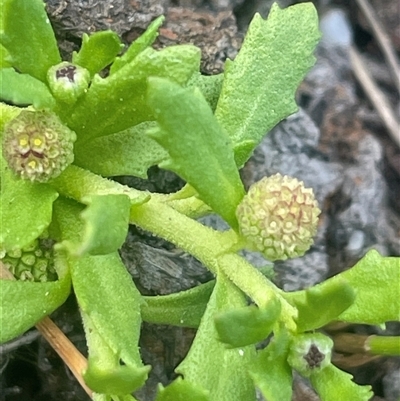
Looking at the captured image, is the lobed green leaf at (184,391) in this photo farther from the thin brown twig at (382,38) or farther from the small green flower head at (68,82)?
the thin brown twig at (382,38)

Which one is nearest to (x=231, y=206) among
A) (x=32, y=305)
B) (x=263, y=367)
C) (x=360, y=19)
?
(x=263, y=367)

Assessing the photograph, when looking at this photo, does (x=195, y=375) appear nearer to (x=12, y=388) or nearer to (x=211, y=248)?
(x=211, y=248)

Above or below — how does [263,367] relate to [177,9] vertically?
below

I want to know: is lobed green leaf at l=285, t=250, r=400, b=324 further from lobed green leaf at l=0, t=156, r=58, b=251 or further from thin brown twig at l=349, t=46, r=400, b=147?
thin brown twig at l=349, t=46, r=400, b=147

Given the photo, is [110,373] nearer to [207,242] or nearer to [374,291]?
[207,242]

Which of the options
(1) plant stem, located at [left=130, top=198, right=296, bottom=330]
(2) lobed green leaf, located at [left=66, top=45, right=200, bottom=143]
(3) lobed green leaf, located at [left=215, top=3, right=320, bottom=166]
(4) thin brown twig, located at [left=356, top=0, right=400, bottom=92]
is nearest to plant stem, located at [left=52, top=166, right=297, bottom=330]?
(1) plant stem, located at [left=130, top=198, right=296, bottom=330]

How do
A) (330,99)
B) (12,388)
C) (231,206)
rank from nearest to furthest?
(231,206)
(12,388)
(330,99)

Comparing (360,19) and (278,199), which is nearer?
(278,199)

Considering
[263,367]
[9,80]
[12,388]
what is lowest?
[12,388]
